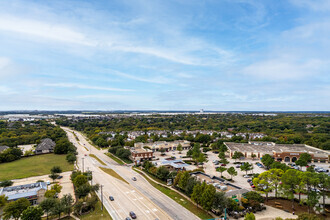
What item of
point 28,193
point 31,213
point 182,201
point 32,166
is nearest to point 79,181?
point 28,193

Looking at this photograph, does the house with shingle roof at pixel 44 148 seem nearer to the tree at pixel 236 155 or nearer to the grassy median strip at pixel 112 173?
the grassy median strip at pixel 112 173

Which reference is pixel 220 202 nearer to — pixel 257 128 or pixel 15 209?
pixel 15 209

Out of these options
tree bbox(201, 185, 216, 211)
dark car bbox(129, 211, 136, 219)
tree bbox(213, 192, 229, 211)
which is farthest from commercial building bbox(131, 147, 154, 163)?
tree bbox(213, 192, 229, 211)

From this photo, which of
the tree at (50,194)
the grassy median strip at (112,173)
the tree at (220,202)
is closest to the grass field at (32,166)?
the grassy median strip at (112,173)

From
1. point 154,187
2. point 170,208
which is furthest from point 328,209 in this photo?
point 154,187

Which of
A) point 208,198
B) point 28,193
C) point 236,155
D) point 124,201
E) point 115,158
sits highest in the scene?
point 208,198

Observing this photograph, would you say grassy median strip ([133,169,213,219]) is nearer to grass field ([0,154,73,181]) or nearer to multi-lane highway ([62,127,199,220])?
multi-lane highway ([62,127,199,220])

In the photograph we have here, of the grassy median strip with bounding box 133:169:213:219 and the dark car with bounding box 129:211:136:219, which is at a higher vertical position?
the dark car with bounding box 129:211:136:219
